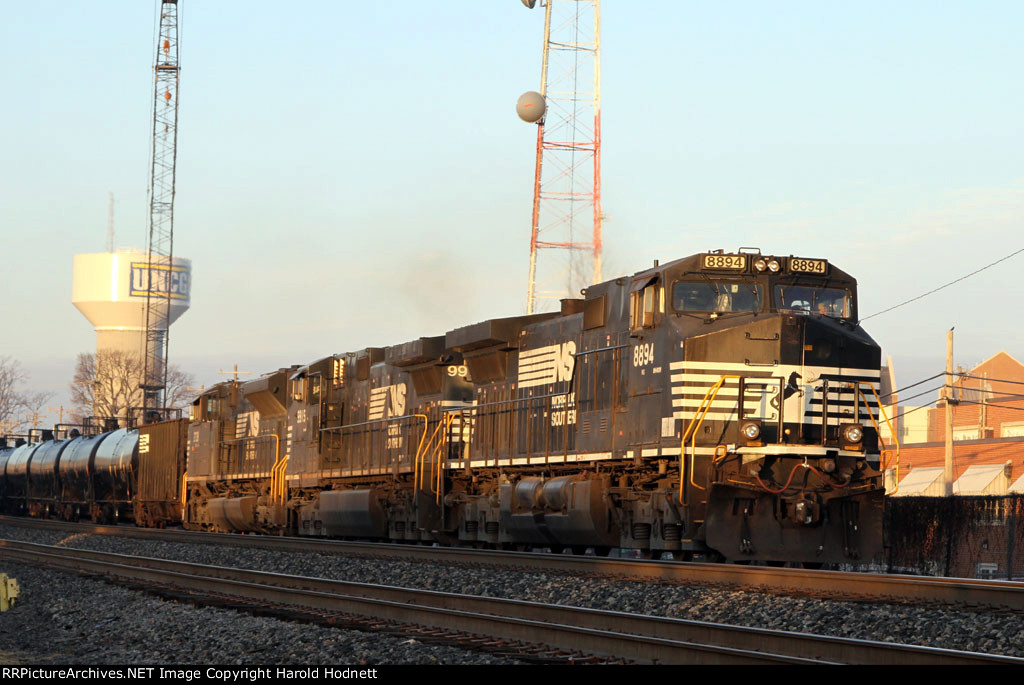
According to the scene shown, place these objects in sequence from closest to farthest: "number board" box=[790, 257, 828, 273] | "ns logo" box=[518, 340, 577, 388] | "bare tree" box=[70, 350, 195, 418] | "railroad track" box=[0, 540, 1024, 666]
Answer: "railroad track" box=[0, 540, 1024, 666] → "number board" box=[790, 257, 828, 273] → "ns logo" box=[518, 340, 577, 388] → "bare tree" box=[70, 350, 195, 418]

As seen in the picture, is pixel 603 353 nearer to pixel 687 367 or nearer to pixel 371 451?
pixel 687 367

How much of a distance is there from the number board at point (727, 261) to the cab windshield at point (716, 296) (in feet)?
0.70

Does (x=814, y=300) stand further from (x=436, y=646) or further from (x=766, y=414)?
(x=436, y=646)

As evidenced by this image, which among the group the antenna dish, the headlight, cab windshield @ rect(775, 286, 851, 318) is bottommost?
the headlight

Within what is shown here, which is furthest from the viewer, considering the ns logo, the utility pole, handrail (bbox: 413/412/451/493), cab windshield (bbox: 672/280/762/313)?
the utility pole

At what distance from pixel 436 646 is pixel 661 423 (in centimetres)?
681

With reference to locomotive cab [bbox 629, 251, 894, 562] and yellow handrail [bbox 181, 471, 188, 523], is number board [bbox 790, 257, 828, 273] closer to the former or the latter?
locomotive cab [bbox 629, 251, 894, 562]

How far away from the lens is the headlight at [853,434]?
16.1 m

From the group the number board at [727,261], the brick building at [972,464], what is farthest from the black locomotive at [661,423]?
the brick building at [972,464]

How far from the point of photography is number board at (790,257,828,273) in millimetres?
16953

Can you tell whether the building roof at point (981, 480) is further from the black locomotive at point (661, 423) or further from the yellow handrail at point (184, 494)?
the black locomotive at point (661, 423)

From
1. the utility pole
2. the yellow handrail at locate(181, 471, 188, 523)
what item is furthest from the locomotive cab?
the yellow handrail at locate(181, 471, 188, 523)

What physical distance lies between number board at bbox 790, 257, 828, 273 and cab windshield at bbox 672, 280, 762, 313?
65 cm
